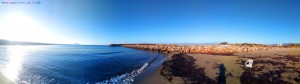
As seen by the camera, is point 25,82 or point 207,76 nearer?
point 25,82

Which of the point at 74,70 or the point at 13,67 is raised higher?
the point at 13,67

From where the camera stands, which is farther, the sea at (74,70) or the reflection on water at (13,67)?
the reflection on water at (13,67)

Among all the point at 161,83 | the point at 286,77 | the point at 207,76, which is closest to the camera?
the point at 161,83

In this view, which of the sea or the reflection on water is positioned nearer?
the sea

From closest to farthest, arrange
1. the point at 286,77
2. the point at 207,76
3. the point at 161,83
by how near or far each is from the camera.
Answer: the point at 161,83 → the point at 286,77 → the point at 207,76

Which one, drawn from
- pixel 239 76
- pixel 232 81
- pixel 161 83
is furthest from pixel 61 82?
pixel 239 76

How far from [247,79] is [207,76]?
199 centimetres

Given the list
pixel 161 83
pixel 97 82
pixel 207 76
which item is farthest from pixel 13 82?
pixel 207 76

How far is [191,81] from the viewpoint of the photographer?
9.12 m

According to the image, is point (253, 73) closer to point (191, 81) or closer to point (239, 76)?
point (239, 76)

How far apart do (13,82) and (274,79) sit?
13.4m

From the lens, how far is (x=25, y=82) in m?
9.03

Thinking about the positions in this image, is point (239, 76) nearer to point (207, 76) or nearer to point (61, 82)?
point (207, 76)

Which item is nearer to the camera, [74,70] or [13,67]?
[74,70]
